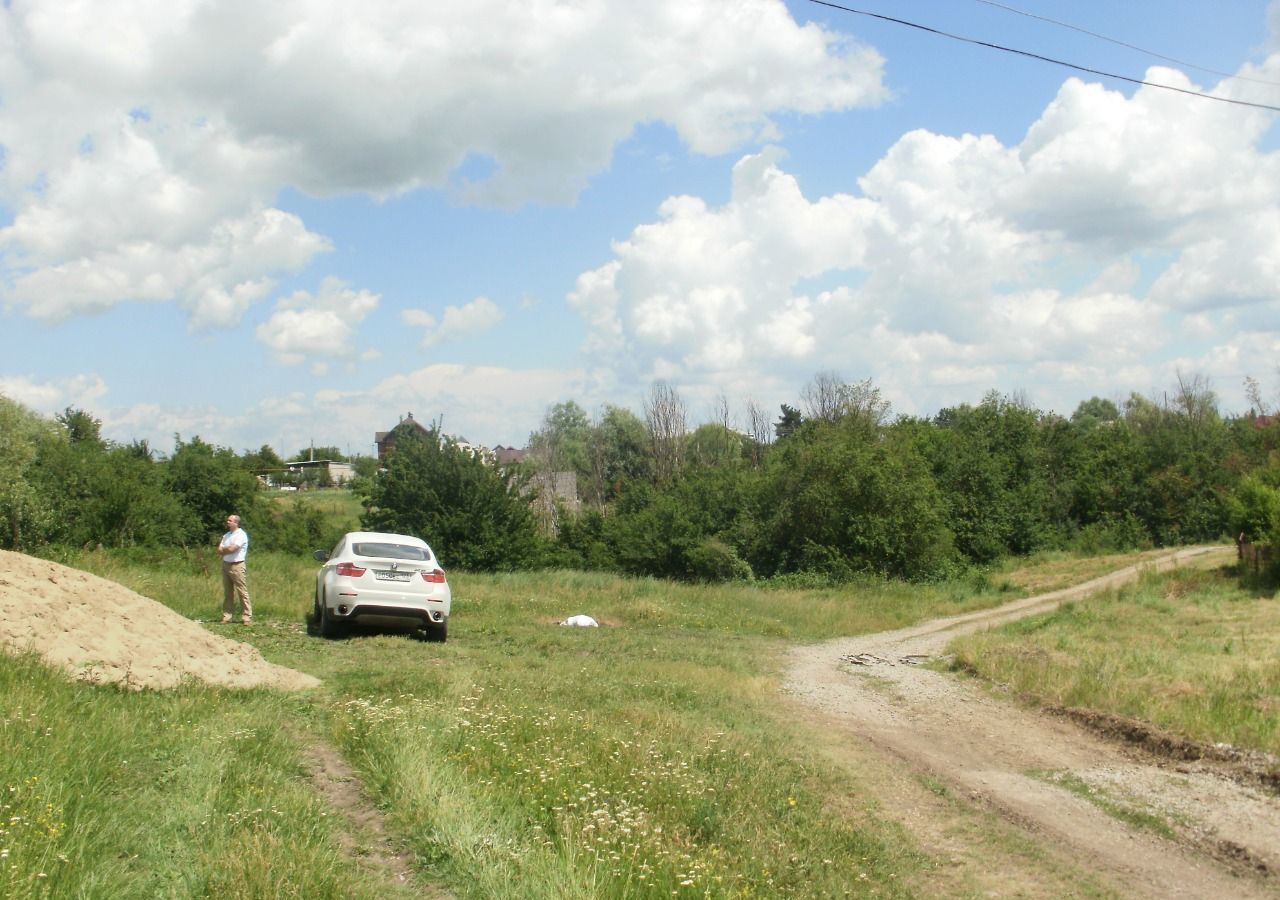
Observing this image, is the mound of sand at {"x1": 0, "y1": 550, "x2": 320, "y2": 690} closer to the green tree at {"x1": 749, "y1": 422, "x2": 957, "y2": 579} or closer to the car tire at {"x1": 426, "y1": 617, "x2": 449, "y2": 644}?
the car tire at {"x1": 426, "y1": 617, "x2": 449, "y2": 644}

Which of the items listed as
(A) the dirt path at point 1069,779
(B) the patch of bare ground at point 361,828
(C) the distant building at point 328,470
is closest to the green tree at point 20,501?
(A) the dirt path at point 1069,779

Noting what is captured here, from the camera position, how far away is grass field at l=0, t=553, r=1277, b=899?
497 cm

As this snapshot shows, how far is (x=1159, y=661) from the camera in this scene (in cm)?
1359

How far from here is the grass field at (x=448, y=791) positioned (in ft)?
16.3

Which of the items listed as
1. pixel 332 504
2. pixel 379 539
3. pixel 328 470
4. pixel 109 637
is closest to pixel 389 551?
pixel 379 539

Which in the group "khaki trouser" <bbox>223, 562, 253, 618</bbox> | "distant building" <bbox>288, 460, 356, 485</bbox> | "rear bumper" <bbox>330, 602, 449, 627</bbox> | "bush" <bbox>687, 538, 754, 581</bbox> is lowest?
"bush" <bbox>687, 538, 754, 581</bbox>

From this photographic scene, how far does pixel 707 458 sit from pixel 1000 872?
7391cm

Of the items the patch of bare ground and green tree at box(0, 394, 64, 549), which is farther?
green tree at box(0, 394, 64, 549)

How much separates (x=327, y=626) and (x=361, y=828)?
10086 millimetres

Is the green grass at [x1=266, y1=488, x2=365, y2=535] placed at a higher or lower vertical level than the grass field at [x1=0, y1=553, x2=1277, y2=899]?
higher

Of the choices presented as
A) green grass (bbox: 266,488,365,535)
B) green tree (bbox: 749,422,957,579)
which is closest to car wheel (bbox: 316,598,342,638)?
green tree (bbox: 749,422,957,579)

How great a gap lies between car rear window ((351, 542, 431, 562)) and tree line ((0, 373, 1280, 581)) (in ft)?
70.8

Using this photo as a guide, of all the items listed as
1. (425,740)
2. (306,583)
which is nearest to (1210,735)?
(425,740)

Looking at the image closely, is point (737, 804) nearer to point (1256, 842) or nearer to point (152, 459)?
point (1256, 842)
